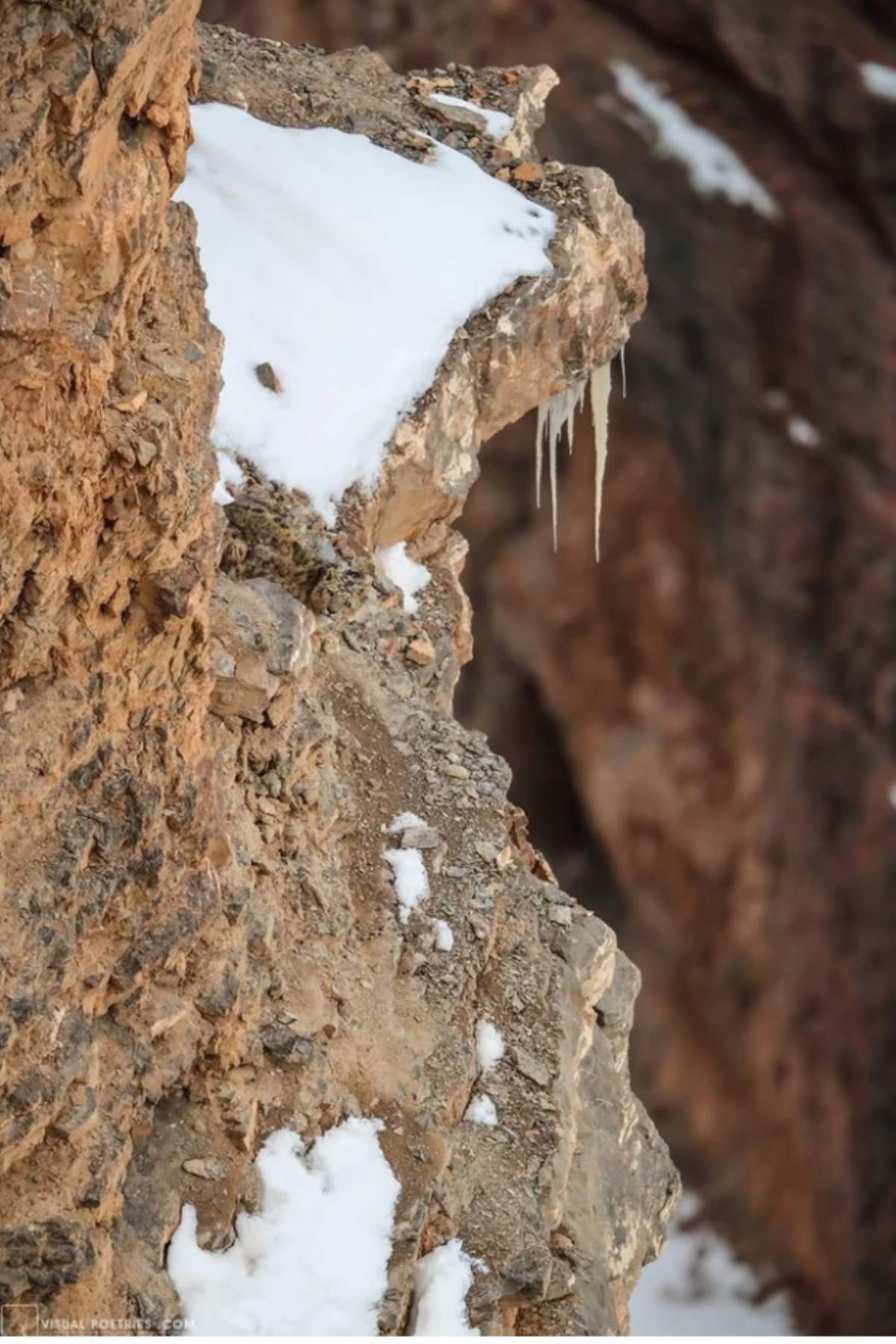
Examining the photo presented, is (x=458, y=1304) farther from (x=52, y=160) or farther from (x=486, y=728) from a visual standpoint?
(x=486, y=728)

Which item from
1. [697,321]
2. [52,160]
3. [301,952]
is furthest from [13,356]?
[697,321]

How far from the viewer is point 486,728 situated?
14758 mm

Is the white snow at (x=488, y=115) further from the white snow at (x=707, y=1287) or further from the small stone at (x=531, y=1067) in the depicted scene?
the white snow at (x=707, y=1287)

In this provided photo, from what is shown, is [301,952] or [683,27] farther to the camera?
[683,27]

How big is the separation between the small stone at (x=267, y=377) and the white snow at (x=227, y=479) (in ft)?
1.90

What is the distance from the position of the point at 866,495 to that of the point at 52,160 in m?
11.3

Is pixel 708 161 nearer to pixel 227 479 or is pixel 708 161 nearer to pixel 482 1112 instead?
pixel 227 479

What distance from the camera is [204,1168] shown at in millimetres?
5457

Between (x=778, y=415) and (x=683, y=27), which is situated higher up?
(x=683, y=27)

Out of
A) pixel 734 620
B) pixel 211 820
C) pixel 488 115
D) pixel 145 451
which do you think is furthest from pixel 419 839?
pixel 734 620

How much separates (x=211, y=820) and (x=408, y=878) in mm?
1496

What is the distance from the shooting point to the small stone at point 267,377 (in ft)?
25.8

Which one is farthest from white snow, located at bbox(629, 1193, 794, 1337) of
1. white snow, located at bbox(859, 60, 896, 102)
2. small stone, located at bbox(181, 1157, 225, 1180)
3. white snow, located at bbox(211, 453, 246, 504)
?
small stone, located at bbox(181, 1157, 225, 1180)

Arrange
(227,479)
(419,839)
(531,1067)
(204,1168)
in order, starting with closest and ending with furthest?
(204,1168)
(531,1067)
(419,839)
(227,479)
